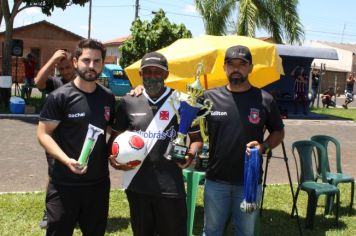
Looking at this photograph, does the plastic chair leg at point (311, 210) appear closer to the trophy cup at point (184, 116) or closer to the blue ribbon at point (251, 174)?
the blue ribbon at point (251, 174)

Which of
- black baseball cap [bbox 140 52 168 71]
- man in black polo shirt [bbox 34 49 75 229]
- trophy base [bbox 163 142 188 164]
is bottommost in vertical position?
trophy base [bbox 163 142 188 164]

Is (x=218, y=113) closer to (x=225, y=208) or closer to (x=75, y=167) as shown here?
(x=225, y=208)

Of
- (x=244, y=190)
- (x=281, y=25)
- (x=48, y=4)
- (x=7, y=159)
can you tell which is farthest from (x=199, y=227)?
(x=281, y=25)

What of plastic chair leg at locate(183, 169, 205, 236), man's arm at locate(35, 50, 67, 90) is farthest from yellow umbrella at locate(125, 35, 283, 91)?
man's arm at locate(35, 50, 67, 90)

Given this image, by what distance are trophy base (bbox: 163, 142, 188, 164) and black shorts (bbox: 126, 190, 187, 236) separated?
0.31m

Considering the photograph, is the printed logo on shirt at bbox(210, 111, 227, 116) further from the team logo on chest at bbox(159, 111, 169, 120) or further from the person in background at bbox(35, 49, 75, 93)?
the person in background at bbox(35, 49, 75, 93)

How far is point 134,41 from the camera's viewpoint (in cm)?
2634

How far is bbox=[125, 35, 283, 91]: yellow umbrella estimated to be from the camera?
6336 mm

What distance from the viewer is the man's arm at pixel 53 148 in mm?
3256

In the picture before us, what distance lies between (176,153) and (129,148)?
0.33 meters

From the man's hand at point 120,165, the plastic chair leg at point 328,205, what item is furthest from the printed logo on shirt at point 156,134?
the plastic chair leg at point 328,205

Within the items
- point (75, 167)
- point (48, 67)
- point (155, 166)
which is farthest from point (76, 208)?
point (48, 67)

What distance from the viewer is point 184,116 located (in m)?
3.44

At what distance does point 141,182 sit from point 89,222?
1.73 ft
